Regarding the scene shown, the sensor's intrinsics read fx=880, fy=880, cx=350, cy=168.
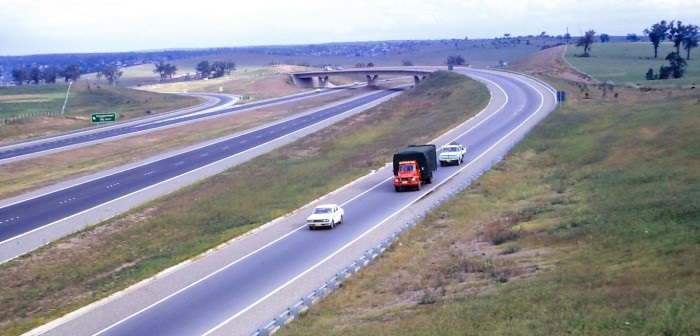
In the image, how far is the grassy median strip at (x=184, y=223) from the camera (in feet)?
105

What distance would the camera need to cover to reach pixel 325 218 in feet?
128

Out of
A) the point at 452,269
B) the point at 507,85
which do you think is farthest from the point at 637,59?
the point at 452,269

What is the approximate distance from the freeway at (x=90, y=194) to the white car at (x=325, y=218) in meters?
13.8

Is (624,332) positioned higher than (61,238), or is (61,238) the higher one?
(624,332)

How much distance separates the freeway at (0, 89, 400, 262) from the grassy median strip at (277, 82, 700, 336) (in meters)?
20.4

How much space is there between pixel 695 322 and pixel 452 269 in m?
11.5

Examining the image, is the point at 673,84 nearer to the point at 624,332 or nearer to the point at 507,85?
the point at 507,85

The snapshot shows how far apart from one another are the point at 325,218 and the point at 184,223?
10570 mm

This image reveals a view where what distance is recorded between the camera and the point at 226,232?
4112cm

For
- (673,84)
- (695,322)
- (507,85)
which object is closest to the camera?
(695,322)

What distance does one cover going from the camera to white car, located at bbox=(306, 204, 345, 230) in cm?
3888

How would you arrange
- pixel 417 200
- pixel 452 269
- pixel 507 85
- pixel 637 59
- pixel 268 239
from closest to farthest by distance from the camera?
pixel 452 269 → pixel 268 239 → pixel 417 200 → pixel 507 85 → pixel 637 59

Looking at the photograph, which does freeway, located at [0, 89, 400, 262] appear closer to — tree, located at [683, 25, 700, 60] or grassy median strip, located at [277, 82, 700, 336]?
grassy median strip, located at [277, 82, 700, 336]

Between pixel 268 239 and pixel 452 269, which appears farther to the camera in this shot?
pixel 268 239
